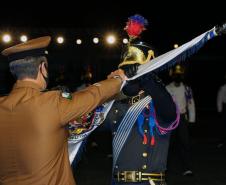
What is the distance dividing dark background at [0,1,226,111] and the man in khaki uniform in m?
20.5

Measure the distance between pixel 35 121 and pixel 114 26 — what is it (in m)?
25.3

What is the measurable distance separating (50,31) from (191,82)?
39.3 ft

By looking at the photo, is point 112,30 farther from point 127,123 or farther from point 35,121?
point 35,121

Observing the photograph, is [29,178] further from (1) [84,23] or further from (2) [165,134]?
(1) [84,23]

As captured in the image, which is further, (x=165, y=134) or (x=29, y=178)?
(x=165, y=134)

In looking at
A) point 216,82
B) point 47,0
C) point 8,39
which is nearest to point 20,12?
point 47,0

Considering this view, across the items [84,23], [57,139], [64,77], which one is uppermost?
[84,23]

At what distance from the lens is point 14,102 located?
132 inches

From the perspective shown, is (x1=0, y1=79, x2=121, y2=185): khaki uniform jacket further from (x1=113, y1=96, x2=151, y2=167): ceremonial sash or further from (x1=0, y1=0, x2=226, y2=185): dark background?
(x1=0, y1=0, x2=226, y2=185): dark background

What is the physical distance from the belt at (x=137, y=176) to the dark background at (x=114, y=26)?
63.7 ft

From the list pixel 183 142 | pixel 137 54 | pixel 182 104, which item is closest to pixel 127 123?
pixel 137 54

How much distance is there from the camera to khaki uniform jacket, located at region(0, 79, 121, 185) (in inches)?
129

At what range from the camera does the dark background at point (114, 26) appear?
27453 millimetres

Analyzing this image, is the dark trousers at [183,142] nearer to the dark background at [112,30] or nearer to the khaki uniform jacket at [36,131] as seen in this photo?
the khaki uniform jacket at [36,131]
